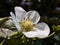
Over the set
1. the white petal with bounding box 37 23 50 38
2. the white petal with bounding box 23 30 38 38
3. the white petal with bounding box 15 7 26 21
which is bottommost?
the white petal with bounding box 37 23 50 38

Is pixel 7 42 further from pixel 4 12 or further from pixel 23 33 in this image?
pixel 4 12

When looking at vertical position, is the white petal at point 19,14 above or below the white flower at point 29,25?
above

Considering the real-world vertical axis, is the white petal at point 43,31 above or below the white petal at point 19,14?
below

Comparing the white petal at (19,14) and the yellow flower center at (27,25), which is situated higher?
the white petal at (19,14)

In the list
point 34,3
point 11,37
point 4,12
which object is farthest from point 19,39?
point 34,3

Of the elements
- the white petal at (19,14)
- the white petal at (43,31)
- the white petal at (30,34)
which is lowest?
the white petal at (43,31)
